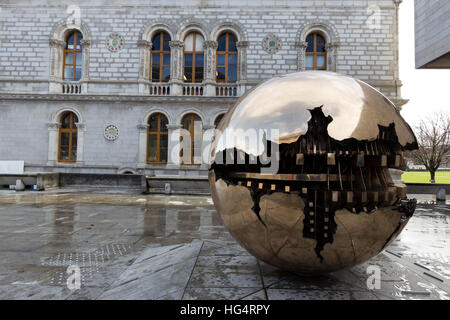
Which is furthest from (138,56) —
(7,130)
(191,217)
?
(191,217)

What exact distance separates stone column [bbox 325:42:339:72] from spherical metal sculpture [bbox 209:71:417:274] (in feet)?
56.1

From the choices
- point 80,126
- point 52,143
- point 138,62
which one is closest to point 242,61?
A: point 138,62

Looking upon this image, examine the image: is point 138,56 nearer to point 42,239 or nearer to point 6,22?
point 6,22

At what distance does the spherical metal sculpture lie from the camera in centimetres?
201

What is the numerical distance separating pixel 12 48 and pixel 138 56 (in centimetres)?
828

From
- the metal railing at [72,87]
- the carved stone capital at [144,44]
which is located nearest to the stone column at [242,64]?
the carved stone capital at [144,44]

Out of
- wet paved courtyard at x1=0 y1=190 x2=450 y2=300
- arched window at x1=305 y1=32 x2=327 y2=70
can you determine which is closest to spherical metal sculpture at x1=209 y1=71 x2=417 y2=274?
wet paved courtyard at x1=0 y1=190 x2=450 y2=300

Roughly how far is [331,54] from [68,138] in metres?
18.2

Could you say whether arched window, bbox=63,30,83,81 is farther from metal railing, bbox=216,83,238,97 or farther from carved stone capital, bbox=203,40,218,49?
metal railing, bbox=216,83,238,97

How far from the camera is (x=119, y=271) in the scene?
333cm

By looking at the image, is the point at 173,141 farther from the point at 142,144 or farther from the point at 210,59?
the point at 210,59

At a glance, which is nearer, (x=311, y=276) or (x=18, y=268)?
(x=311, y=276)

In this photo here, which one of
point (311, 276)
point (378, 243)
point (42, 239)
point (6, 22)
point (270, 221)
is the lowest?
point (42, 239)

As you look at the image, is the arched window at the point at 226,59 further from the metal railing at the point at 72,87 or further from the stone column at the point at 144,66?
the metal railing at the point at 72,87
